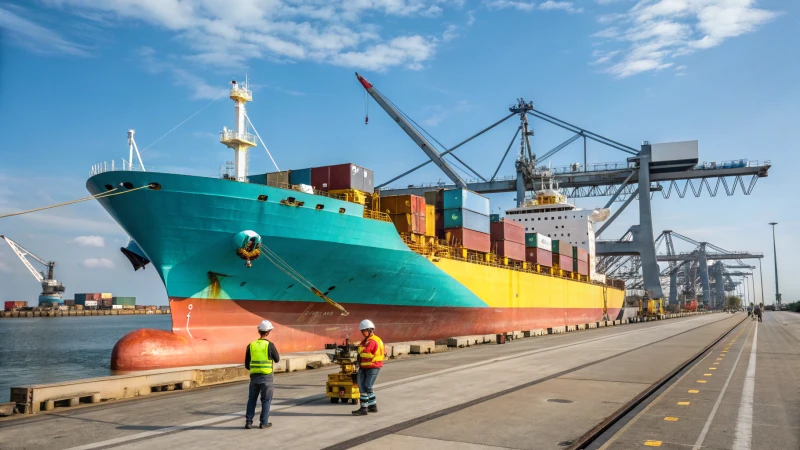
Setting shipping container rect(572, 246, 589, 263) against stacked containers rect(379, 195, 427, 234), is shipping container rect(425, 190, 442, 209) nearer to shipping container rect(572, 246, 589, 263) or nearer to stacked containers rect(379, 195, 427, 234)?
stacked containers rect(379, 195, 427, 234)

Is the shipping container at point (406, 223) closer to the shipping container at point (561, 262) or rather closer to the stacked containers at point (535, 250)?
the stacked containers at point (535, 250)

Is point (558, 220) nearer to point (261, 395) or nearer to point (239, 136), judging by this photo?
point (239, 136)

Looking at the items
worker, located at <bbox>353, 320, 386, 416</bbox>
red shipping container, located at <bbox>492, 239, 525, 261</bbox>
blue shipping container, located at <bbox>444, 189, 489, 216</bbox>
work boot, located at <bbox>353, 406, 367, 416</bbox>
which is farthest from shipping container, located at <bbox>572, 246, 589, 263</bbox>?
work boot, located at <bbox>353, 406, 367, 416</bbox>

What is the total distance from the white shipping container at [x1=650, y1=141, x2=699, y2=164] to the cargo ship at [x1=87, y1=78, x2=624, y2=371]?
4145 centimetres

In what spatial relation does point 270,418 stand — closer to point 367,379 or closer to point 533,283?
point 367,379

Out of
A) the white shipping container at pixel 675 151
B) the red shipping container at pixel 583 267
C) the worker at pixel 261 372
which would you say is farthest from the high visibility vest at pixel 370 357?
the white shipping container at pixel 675 151

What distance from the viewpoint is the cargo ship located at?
1731 cm

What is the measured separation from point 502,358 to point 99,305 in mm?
147246

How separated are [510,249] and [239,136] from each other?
1852 cm

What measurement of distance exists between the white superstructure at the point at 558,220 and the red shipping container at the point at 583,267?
1.68 metres

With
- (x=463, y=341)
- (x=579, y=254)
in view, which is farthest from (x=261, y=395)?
(x=579, y=254)

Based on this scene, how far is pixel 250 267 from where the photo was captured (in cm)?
1803

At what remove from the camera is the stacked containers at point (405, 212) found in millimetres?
23938

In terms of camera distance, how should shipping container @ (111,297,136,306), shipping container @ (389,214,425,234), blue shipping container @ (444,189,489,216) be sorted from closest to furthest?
1. shipping container @ (389,214,425,234)
2. blue shipping container @ (444,189,489,216)
3. shipping container @ (111,297,136,306)
